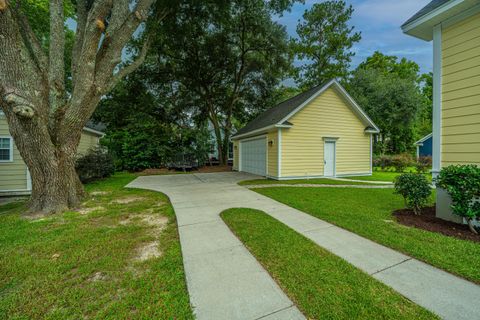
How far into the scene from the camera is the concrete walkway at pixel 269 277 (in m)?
1.72

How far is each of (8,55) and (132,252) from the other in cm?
467

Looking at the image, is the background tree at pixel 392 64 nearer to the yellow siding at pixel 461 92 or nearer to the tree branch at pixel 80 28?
the yellow siding at pixel 461 92

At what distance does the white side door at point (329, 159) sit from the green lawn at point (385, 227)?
4.14m

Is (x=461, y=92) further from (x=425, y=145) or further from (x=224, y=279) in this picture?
(x=425, y=145)

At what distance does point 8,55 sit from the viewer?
386 cm

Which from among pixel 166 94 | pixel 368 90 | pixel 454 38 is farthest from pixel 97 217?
pixel 368 90

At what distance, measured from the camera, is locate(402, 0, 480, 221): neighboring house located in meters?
3.62

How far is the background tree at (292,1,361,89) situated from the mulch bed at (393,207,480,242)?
18.0 metres

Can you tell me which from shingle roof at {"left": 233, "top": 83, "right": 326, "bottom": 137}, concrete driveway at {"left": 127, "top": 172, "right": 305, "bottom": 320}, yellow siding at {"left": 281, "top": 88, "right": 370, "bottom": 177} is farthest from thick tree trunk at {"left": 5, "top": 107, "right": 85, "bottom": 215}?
yellow siding at {"left": 281, "top": 88, "right": 370, "bottom": 177}

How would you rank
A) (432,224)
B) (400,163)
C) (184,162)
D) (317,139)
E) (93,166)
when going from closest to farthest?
(432,224) → (93,166) → (317,139) → (400,163) → (184,162)

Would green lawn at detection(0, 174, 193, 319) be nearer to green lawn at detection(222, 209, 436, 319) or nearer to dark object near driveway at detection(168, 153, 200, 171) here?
green lawn at detection(222, 209, 436, 319)

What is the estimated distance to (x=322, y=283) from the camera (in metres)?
2.04

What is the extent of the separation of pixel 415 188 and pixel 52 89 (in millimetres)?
8675

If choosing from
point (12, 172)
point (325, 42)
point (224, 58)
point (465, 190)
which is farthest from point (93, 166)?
point (325, 42)
